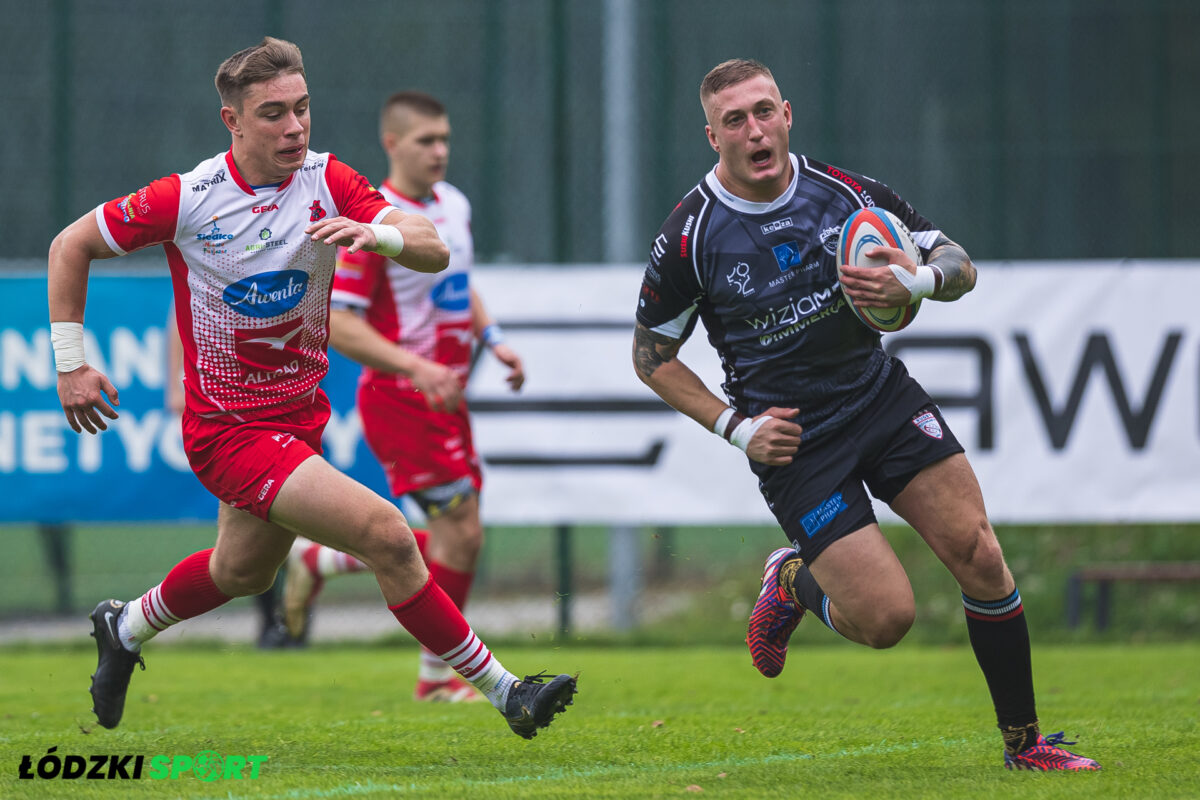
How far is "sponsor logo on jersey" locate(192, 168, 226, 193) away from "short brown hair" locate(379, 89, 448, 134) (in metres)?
2.21

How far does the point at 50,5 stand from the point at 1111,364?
22.7 ft

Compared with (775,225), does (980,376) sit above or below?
below

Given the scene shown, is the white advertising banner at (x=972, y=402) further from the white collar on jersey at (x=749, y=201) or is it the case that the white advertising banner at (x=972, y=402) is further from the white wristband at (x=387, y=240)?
the white wristband at (x=387, y=240)

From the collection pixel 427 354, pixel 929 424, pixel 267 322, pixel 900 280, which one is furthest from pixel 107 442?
pixel 900 280

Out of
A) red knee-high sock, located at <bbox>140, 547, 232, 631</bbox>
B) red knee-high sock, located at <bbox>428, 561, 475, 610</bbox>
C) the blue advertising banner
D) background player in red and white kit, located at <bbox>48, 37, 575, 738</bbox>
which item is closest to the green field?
the blue advertising banner

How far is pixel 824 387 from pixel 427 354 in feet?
8.24

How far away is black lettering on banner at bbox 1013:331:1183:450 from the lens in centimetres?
844

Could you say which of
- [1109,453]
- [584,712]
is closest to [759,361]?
[584,712]

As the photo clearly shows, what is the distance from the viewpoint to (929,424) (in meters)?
4.79

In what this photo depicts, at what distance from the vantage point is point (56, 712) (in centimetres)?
633

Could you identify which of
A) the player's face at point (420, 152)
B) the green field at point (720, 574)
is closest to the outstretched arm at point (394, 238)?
the player's face at point (420, 152)

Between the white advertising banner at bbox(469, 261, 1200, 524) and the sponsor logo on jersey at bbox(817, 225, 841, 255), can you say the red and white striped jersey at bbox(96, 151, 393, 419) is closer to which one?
the sponsor logo on jersey at bbox(817, 225, 841, 255)

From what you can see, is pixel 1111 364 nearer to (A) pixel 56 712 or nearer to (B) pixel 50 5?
(A) pixel 56 712

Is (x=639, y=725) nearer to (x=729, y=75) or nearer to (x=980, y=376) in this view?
(x=729, y=75)
